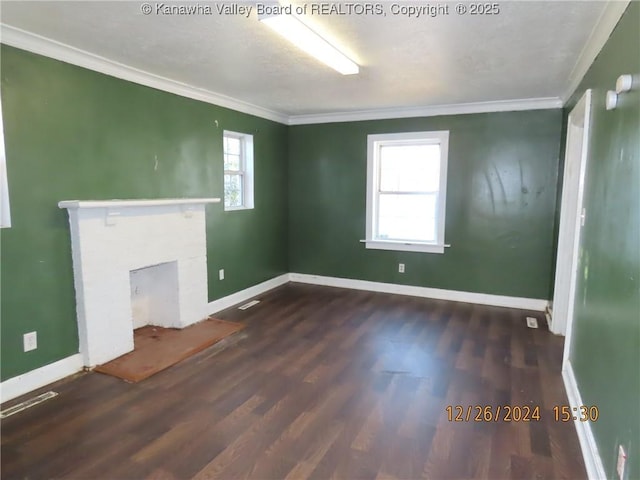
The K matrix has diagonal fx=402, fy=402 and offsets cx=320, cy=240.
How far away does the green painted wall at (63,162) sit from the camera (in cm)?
263

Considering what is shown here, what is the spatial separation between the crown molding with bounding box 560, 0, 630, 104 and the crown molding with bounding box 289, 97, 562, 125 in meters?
0.86

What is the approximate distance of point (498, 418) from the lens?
2.46 m

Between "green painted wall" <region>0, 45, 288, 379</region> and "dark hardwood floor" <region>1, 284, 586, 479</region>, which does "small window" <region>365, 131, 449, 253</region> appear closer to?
"dark hardwood floor" <region>1, 284, 586, 479</region>

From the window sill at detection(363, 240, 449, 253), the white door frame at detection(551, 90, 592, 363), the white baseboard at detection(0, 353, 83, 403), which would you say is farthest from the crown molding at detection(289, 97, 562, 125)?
the white baseboard at detection(0, 353, 83, 403)

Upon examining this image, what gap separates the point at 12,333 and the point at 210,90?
2691 mm

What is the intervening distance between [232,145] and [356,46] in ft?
8.16

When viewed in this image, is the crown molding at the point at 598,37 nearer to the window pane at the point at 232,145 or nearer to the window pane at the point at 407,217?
the window pane at the point at 407,217

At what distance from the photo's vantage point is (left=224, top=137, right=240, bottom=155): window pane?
15.4 ft

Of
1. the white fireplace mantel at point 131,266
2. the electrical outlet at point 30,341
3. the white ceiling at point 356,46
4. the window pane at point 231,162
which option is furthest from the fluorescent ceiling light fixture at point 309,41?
the electrical outlet at point 30,341

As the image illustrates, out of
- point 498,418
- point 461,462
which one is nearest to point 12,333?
point 461,462

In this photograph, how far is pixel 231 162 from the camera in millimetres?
4805

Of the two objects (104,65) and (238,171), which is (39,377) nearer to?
(104,65)

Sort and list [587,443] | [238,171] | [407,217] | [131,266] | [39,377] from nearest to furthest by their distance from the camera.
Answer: [587,443] → [39,377] → [131,266] → [238,171] → [407,217]
